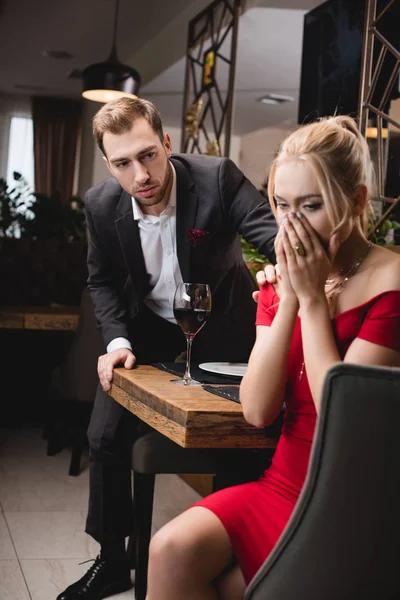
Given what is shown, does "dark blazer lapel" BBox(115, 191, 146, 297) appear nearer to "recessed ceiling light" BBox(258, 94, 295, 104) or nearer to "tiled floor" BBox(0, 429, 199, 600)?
"tiled floor" BBox(0, 429, 199, 600)

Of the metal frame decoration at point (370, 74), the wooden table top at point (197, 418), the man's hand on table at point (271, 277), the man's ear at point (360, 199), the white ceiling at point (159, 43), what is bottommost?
the wooden table top at point (197, 418)

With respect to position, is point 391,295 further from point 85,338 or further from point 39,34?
point 39,34

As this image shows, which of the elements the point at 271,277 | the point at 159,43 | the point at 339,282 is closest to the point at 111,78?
the point at 159,43

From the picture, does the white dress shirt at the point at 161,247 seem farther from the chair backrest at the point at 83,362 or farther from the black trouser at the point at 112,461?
the chair backrest at the point at 83,362

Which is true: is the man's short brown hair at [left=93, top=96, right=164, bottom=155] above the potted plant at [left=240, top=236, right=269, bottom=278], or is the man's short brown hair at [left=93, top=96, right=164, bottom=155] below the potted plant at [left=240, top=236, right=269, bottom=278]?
above

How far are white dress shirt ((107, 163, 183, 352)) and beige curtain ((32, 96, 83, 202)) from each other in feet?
31.4

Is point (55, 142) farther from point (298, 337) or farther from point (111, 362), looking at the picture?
point (298, 337)

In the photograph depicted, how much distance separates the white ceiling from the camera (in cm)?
618

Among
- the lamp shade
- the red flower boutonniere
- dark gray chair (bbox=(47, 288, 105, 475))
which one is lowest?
dark gray chair (bbox=(47, 288, 105, 475))

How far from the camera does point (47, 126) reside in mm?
11711

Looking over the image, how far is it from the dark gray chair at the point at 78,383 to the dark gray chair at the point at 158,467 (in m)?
1.33

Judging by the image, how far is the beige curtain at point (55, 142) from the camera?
11.6 metres

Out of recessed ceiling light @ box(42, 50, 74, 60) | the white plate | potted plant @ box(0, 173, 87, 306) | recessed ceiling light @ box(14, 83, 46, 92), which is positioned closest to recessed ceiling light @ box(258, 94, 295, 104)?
recessed ceiling light @ box(42, 50, 74, 60)

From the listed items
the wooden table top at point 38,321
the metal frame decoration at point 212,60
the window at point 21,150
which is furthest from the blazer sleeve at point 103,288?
the window at point 21,150
